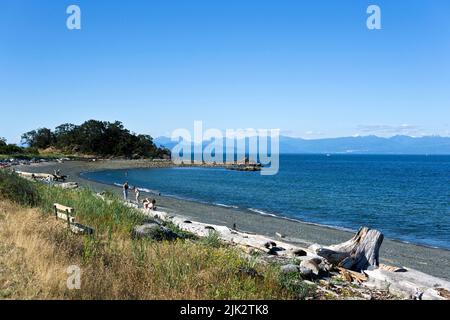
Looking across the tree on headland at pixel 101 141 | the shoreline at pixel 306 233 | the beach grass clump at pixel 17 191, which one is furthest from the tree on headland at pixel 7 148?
the beach grass clump at pixel 17 191

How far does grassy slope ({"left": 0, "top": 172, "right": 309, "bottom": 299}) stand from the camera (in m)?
6.79

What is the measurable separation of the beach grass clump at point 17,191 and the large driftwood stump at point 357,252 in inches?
384

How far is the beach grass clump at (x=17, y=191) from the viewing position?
14.4 meters

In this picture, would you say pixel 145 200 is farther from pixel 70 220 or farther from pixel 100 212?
pixel 70 220

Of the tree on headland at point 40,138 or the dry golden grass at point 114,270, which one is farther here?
the tree on headland at point 40,138

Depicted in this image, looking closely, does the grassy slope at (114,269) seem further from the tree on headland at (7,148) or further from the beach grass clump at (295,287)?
the tree on headland at (7,148)

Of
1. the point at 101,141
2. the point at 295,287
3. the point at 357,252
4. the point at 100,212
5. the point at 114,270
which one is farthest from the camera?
the point at 101,141

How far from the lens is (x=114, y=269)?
26.3ft

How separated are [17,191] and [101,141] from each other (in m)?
146

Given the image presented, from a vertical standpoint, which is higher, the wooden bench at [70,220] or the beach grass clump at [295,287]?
the wooden bench at [70,220]

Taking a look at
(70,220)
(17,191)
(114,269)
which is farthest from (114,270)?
(17,191)

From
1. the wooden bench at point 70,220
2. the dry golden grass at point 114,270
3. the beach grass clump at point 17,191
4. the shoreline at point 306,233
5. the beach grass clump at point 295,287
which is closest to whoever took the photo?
the dry golden grass at point 114,270

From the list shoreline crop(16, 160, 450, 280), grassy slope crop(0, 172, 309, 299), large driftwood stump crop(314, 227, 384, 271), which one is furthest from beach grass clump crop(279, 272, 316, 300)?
shoreline crop(16, 160, 450, 280)
